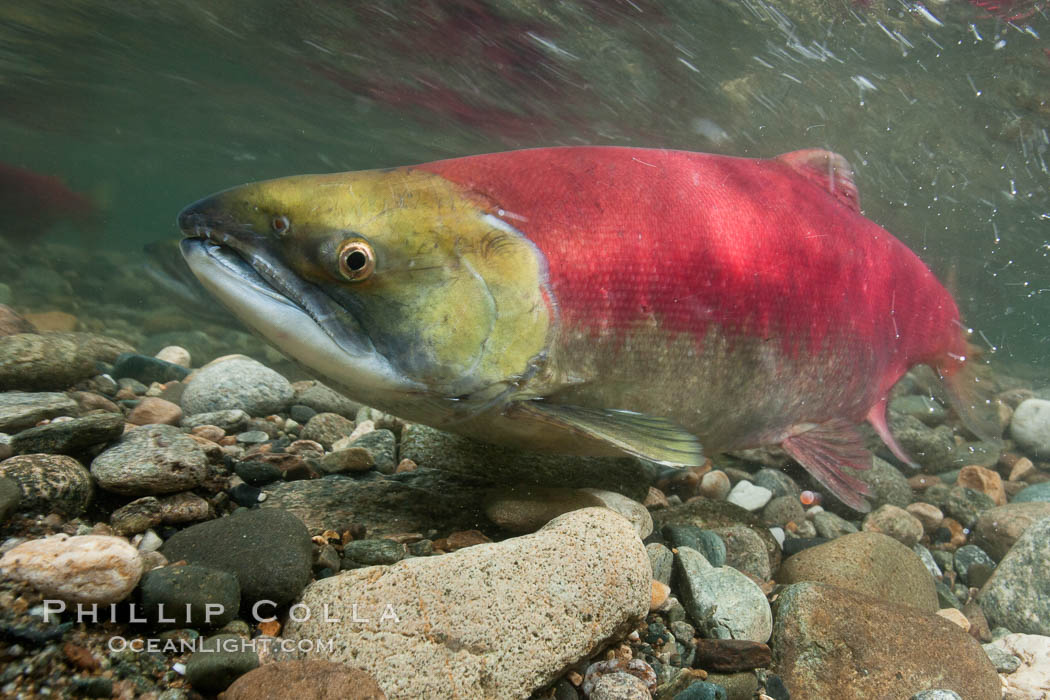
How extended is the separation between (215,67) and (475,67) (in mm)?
9650

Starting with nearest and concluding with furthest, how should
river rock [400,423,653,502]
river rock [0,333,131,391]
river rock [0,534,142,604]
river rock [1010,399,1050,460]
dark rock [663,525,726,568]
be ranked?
river rock [0,534,142,604], dark rock [663,525,726,568], river rock [400,423,653,502], river rock [0,333,131,391], river rock [1010,399,1050,460]

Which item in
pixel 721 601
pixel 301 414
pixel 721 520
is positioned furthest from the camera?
pixel 301 414

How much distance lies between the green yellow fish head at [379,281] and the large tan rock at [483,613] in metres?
0.58

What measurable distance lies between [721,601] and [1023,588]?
2.14 m

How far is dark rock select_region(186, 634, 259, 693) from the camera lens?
4.67ft

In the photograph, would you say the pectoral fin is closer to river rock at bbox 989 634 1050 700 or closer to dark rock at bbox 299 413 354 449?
dark rock at bbox 299 413 354 449

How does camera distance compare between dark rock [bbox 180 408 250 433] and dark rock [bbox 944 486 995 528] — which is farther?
dark rock [bbox 944 486 995 528]

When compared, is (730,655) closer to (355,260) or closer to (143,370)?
(355,260)

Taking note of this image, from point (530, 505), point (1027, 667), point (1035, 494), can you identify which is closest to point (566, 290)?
point (530, 505)

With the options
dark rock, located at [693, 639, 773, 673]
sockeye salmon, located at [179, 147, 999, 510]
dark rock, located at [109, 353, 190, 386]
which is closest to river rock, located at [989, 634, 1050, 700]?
sockeye salmon, located at [179, 147, 999, 510]

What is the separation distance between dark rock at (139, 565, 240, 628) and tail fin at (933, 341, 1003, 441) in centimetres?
459

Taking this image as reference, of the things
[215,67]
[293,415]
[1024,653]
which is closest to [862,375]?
[1024,653]

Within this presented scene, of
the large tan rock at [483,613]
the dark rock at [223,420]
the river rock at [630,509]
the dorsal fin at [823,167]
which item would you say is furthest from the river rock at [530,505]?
the dorsal fin at [823,167]

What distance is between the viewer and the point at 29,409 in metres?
2.47
